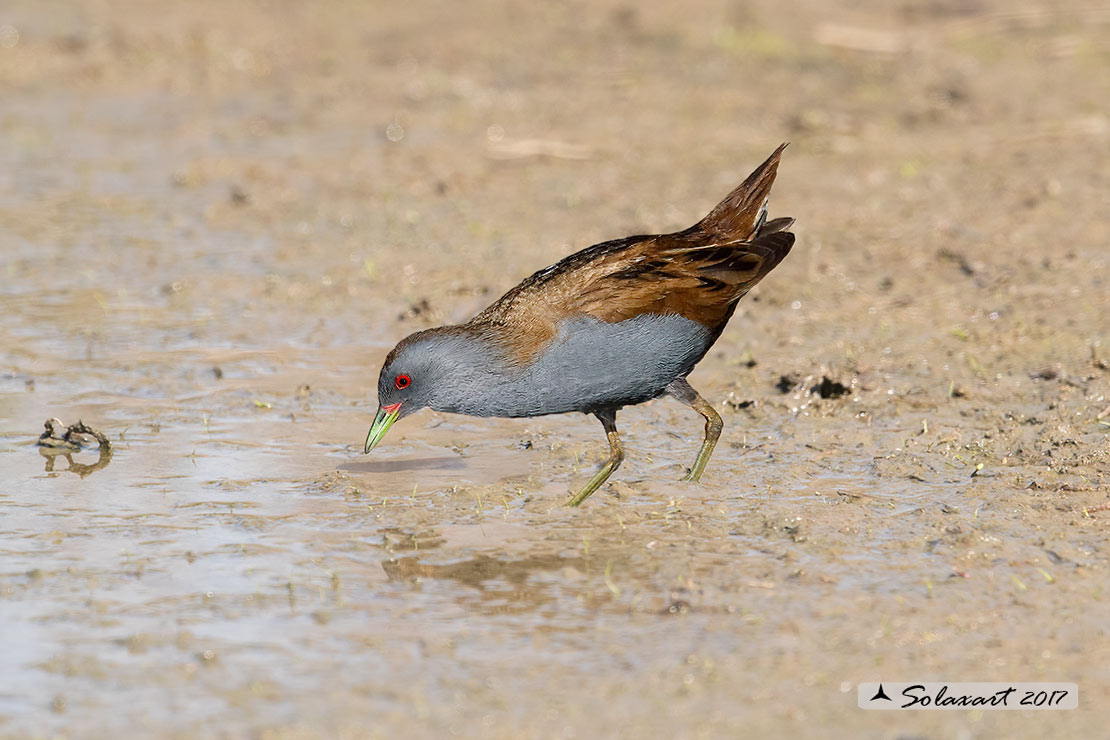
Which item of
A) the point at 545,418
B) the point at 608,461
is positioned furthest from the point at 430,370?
the point at 545,418

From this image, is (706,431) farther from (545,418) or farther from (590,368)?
(545,418)

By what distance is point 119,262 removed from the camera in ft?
28.9

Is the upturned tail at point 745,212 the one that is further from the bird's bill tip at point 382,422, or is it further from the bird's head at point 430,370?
the bird's bill tip at point 382,422

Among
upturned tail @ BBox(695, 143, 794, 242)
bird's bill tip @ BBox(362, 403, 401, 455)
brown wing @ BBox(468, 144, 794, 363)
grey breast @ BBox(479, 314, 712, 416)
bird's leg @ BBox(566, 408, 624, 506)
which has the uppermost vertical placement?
upturned tail @ BBox(695, 143, 794, 242)

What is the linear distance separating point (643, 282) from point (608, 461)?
2.41ft

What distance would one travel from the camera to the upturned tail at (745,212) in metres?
5.87

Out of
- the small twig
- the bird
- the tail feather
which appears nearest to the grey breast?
the bird

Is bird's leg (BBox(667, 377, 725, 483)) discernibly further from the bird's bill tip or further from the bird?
the bird's bill tip

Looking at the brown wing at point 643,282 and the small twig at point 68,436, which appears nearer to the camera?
the brown wing at point 643,282

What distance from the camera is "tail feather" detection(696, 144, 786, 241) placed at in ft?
19.2

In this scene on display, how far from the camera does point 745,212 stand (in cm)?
588

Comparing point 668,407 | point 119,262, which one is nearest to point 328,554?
point 668,407

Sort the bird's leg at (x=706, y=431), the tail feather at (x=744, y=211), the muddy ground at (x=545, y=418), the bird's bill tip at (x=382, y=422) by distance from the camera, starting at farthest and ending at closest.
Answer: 1. the tail feather at (x=744, y=211)
2. the bird's leg at (x=706, y=431)
3. the bird's bill tip at (x=382, y=422)
4. the muddy ground at (x=545, y=418)

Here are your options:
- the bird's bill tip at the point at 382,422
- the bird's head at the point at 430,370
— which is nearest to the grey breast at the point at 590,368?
the bird's head at the point at 430,370
